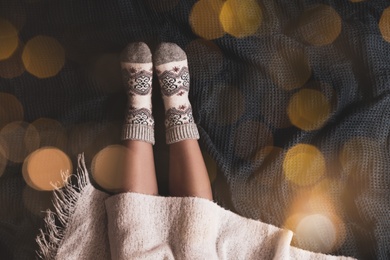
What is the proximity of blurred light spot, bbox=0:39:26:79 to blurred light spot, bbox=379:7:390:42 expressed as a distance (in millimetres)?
917

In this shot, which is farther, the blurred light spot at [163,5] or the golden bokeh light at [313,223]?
the blurred light spot at [163,5]

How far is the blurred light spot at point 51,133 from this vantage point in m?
1.20

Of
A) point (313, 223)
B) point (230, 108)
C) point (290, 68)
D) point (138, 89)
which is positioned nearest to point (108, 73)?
point (138, 89)

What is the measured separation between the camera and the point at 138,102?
1221 mm

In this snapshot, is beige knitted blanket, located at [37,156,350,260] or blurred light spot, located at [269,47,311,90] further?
blurred light spot, located at [269,47,311,90]

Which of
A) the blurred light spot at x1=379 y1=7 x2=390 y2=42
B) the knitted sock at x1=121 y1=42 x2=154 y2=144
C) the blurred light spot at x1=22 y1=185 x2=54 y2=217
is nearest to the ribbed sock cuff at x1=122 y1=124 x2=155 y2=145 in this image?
the knitted sock at x1=121 y1=42 x2=154 y2=144

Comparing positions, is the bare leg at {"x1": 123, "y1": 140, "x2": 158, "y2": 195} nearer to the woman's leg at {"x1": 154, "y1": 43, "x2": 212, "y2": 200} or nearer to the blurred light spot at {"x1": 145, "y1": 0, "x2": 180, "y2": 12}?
the woman's leg at {"x1": 154, "y1": 43, "x2": 212, "y2": 200}

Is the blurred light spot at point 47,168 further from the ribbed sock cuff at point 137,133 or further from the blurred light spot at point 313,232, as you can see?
the blurred light spot at point 313,232

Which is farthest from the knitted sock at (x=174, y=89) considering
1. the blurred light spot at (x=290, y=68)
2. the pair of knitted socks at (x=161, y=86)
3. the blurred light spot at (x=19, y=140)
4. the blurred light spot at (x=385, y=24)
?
the blurred light spot at (x=385, y=24)

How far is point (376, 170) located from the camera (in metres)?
1.16

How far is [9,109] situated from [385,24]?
973 millimetres

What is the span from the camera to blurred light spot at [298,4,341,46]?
1.25 m

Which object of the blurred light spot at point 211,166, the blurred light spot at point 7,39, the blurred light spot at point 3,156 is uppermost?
the blurred light spot at point 7,39

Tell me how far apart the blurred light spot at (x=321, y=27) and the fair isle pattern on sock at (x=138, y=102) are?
1.35ft
